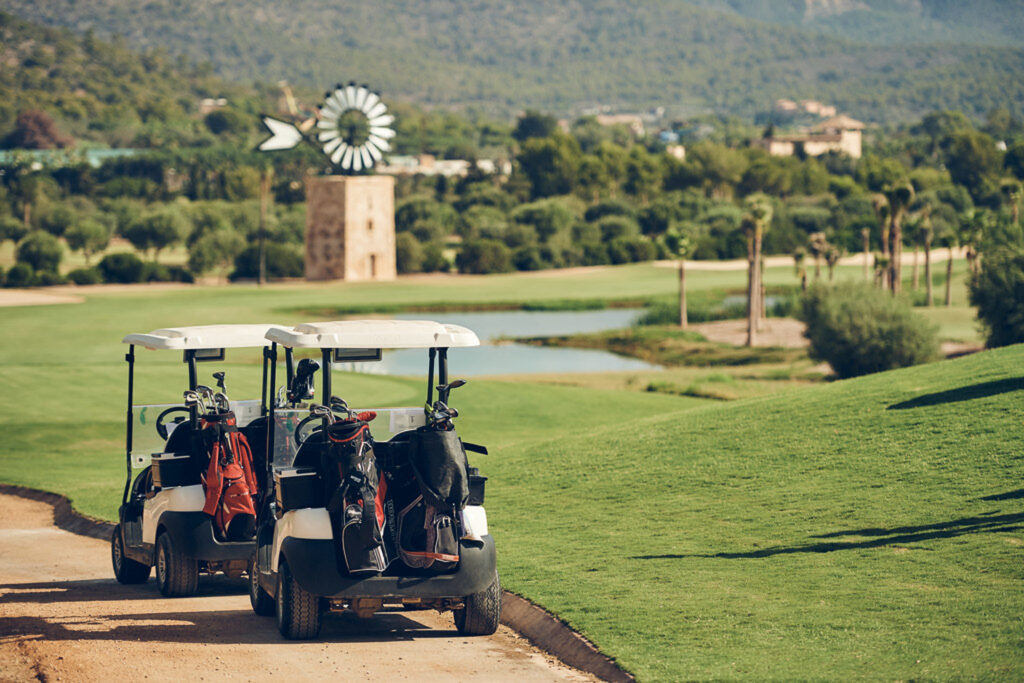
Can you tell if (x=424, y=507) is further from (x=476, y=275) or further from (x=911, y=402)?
(x=476, y=275)

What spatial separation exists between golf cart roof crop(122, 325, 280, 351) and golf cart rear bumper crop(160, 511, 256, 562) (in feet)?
5.91

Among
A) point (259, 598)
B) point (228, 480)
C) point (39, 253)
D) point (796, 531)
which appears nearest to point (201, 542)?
point (228, 480)

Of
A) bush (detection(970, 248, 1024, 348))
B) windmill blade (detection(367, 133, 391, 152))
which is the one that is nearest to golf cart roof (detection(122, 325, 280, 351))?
bush (detection(970, 248, 1024, 348))

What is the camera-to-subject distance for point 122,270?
99438 mm

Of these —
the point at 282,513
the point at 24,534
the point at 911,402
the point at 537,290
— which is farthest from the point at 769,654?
the point at 537,290

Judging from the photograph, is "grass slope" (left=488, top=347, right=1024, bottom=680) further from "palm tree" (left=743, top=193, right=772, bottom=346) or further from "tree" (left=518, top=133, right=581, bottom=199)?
"tree" (left=518, top=133, right=581, bottom=199)

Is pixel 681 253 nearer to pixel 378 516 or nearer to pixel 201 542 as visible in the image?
pixel 201 542

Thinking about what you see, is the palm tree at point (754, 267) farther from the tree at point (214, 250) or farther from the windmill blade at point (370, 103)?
the tree at point (214, 250)

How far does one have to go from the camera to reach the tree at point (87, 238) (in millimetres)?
112438

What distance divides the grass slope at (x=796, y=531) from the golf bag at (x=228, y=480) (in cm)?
285

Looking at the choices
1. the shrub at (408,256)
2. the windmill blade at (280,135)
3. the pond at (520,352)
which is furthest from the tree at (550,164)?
the pond at (520,352)

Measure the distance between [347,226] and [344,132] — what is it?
7486mm

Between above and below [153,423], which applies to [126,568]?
below

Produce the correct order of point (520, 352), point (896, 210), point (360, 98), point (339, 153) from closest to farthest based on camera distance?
point (520, 352) < point (896, 210) < point (360, 98) < point (339, 153)
